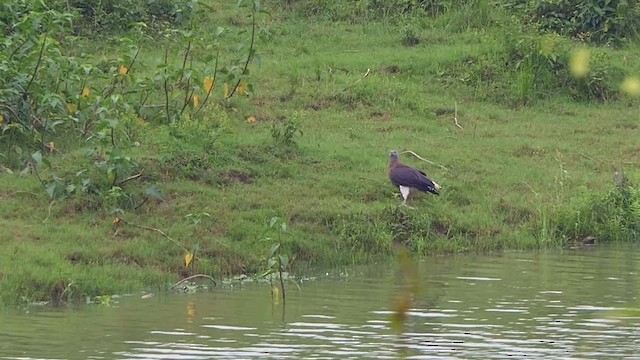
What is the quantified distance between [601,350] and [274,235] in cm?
366

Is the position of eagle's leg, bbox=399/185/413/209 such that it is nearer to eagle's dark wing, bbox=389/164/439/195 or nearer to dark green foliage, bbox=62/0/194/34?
eagle's dark wing, bbox=389/164/439/195

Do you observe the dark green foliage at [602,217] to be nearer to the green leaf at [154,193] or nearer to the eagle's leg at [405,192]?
the eagle's leg at [405,192]

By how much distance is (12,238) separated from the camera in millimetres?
10578

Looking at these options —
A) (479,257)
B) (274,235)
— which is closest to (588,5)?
(479,257)

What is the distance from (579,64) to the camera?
16906mm

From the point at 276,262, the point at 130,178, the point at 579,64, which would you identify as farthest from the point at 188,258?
the point at 579,64

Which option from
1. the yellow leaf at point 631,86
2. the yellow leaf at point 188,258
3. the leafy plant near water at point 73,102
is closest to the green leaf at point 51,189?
the leafy plant near water at point 73,102

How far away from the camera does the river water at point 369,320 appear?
825cm

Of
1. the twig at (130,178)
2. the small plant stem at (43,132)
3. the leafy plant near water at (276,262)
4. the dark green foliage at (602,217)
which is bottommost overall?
the leafy plant near water at (276,262)

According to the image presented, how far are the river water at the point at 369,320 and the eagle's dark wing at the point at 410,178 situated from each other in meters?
1.06

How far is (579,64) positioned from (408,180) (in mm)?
5357

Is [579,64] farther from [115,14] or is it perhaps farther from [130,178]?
[130,178]

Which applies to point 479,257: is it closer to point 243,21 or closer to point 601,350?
point 601,350

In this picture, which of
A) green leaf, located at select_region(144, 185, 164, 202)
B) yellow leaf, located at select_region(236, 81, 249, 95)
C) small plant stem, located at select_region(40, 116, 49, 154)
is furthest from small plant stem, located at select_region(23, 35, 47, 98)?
yellow leaf, located at select_region(236, 81, 249, 95)
